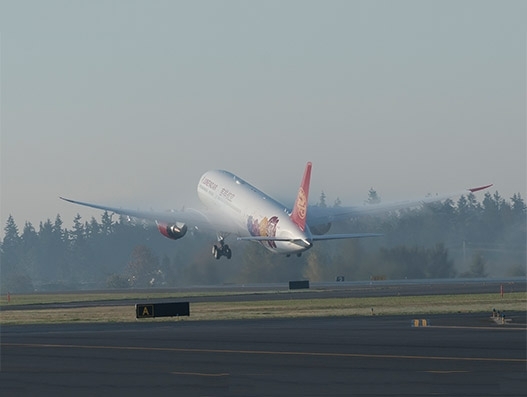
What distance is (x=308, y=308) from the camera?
221 feet

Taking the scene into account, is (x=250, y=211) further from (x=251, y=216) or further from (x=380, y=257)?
(x=380, y=257)

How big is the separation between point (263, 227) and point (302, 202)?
7651 mm

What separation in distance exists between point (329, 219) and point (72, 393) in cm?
9656

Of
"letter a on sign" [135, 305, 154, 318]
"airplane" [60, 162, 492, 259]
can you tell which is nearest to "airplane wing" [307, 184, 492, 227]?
"airplane" [60, 162, 492, 259]

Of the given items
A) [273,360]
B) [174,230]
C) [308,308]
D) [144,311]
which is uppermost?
[174,230]

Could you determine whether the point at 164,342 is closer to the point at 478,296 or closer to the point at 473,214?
the point at 478,296

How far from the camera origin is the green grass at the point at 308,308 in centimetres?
6047

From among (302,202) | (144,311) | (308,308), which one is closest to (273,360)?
(144,311)

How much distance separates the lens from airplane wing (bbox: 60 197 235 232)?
123m

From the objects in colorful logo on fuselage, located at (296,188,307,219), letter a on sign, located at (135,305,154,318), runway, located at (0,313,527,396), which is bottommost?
runway, located at (0,313,527,396)

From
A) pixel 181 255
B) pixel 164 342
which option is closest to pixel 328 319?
pixel 164 342

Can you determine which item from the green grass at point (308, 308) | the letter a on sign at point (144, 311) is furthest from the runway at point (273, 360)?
the green grass at point (308, 308)

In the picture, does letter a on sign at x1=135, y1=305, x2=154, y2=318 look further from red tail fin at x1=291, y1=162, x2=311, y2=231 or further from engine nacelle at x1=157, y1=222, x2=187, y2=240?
engine nacelle at x1=157, y1=222, x2=187, y2=240

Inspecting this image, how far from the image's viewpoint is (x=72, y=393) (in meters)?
27.6
